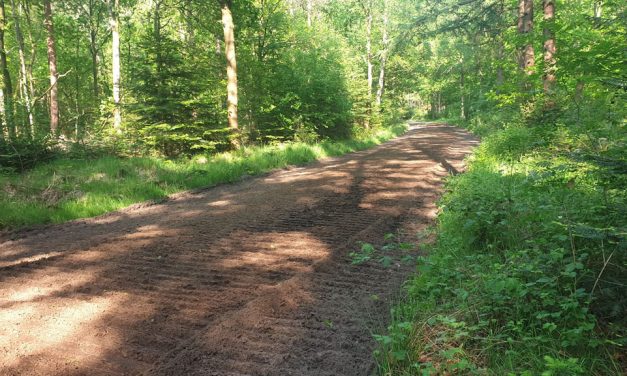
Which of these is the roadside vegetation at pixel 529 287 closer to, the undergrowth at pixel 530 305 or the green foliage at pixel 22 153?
the undergrowth at pixel 530 305

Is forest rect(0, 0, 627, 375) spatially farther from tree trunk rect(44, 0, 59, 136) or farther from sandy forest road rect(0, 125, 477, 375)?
sandy forest road rect(0, 125, 477, 375)

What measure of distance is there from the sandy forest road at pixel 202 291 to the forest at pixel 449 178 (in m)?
0.54

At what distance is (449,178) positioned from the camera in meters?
9.60

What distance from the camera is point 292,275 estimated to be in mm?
4676

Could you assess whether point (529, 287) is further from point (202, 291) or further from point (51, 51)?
point (51, 51)

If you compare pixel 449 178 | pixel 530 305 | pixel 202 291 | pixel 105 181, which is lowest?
pixel 202 291

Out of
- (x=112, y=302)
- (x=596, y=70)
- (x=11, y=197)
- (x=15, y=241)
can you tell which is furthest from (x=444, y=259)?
(x=11, y=197)

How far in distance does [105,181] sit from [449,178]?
826cm

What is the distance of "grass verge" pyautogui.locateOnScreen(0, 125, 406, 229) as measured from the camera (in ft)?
25.1

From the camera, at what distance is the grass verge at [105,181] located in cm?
764

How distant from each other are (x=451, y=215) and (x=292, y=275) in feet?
8.77

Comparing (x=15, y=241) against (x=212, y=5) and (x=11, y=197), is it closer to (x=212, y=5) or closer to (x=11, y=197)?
(x=11, y=197)

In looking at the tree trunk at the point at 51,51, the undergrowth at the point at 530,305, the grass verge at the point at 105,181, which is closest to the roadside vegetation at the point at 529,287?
the undergrowth at the point at 530,305

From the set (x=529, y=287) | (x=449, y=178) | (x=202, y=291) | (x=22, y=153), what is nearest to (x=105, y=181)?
(x=22, y=153)
